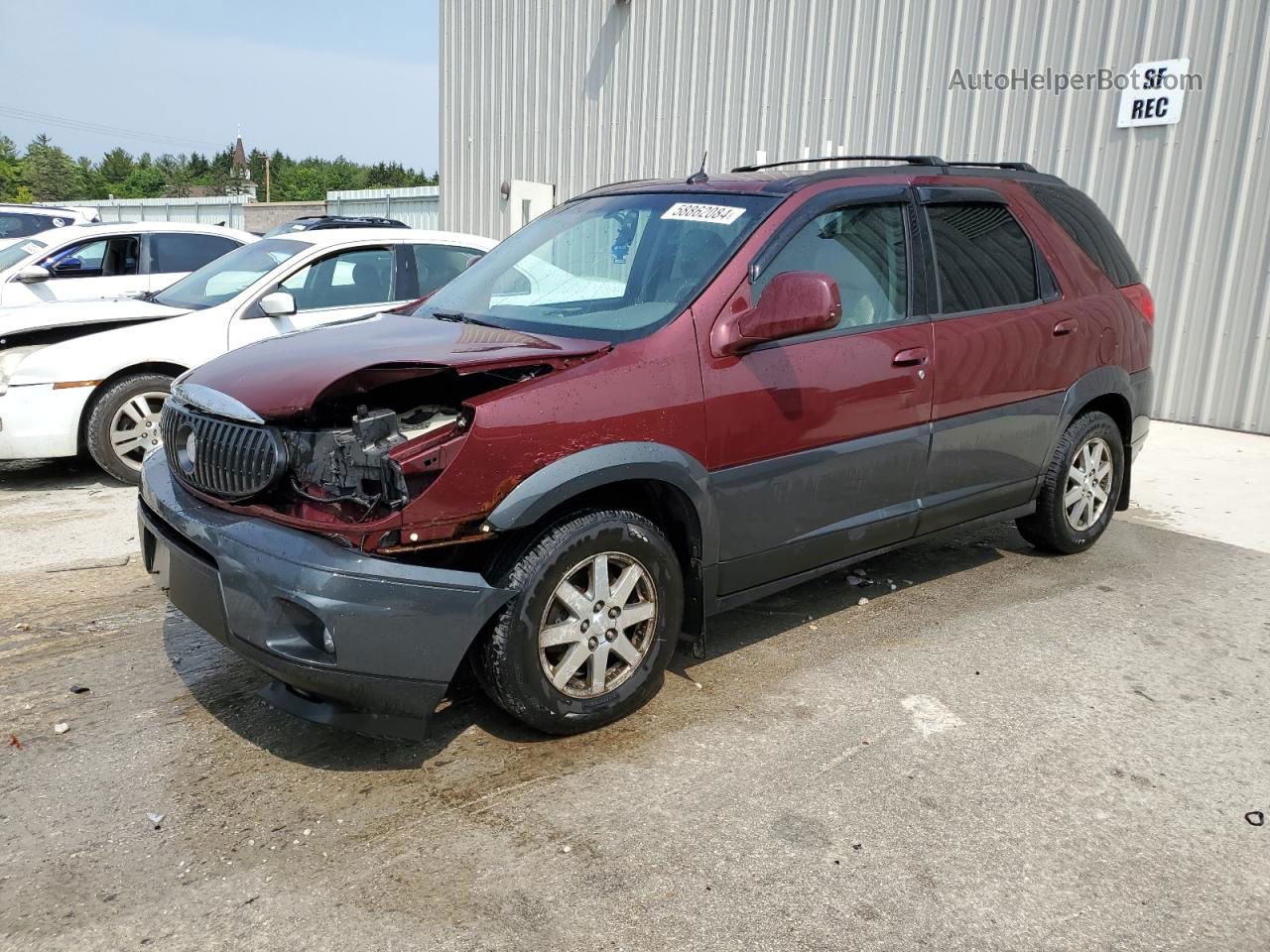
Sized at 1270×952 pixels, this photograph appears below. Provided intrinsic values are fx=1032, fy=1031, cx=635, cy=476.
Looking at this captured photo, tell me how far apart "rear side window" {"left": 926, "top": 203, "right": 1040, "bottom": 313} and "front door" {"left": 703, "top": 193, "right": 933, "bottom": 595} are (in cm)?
22

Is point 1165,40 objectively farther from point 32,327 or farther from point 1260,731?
point 32,327

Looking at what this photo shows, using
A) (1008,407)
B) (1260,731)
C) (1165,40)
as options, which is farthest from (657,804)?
(1165,40)

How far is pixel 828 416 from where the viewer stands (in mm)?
3934

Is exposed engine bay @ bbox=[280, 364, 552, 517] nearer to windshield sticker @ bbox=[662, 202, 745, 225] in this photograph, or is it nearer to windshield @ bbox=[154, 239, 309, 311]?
windshield sticker @ bbox=[662, 202, 745, 225]

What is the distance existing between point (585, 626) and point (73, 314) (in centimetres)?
512

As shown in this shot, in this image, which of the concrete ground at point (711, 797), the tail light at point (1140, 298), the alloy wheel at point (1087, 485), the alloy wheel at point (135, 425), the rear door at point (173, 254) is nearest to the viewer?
the concrete ground at point (711, 797)

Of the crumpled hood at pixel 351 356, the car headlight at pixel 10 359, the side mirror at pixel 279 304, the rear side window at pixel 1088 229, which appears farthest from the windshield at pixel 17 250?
the rear side window at pixel 1088 229

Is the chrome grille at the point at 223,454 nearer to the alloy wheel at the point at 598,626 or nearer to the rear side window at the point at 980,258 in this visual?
the alloy wheel at the point at 598,626

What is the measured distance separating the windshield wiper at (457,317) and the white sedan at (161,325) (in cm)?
250

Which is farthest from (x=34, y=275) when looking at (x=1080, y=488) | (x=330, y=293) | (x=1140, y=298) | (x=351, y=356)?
(x=1140, y=298)

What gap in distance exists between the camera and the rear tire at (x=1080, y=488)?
516 centimetres

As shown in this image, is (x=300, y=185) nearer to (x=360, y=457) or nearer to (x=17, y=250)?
(x=17, y=250)

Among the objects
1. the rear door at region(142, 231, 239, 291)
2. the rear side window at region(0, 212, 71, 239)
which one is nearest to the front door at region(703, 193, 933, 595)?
the rear door at region(142, 231, 239, 291)

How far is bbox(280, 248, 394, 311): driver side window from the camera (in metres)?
7.21
